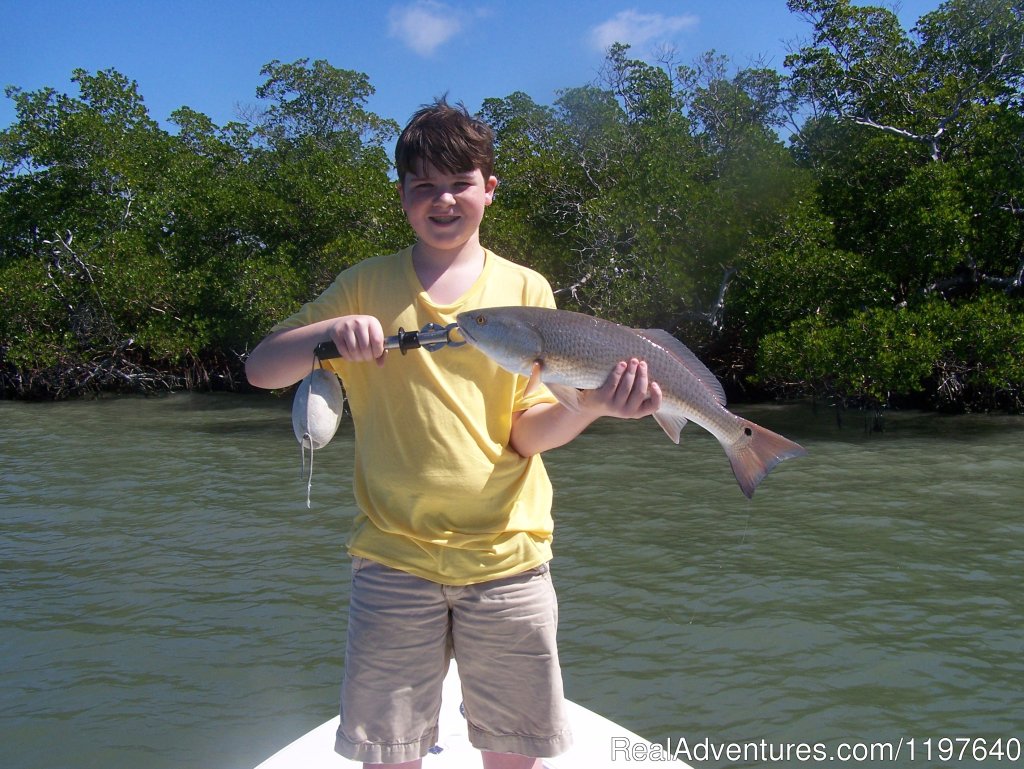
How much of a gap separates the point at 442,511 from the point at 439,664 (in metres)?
0.44

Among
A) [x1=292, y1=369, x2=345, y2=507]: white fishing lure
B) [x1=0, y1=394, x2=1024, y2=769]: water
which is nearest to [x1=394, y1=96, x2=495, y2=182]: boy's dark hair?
[x1=292, y1=369, x2=345, y2=507]: white fishing lure

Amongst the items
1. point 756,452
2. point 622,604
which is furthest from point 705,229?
point 756,452

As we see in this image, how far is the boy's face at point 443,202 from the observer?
93.2 inches

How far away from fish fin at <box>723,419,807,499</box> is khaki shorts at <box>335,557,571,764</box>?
742mm

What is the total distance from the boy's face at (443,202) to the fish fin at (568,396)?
52 cm

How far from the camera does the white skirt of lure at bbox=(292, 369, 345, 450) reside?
2.30m

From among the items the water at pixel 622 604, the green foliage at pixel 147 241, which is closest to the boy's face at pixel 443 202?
the water at pixel 622 604

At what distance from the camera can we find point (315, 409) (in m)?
2.31

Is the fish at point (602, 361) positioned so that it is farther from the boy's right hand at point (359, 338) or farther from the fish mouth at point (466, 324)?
the boy's right hand at point (359, 338)

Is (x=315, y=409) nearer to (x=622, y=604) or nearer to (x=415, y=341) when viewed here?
(x=415, y=341)

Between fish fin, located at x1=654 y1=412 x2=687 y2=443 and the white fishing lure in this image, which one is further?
fish fin, located at x1=654 y1=412 x2=687 y2=443

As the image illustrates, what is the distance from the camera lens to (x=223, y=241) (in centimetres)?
2345

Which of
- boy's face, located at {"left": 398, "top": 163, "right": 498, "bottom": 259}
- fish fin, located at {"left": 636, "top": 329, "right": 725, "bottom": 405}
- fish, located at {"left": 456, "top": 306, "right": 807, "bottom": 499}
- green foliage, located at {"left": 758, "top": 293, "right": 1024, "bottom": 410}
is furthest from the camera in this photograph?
green foliage, located at {"left": 758, "top": 293, "right": 1024, "bottom": 410}

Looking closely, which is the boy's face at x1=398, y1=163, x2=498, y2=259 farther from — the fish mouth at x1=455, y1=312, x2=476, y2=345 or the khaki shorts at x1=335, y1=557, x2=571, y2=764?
the khaki shorts at x1=335, y1=557, x2=571, y2=764
